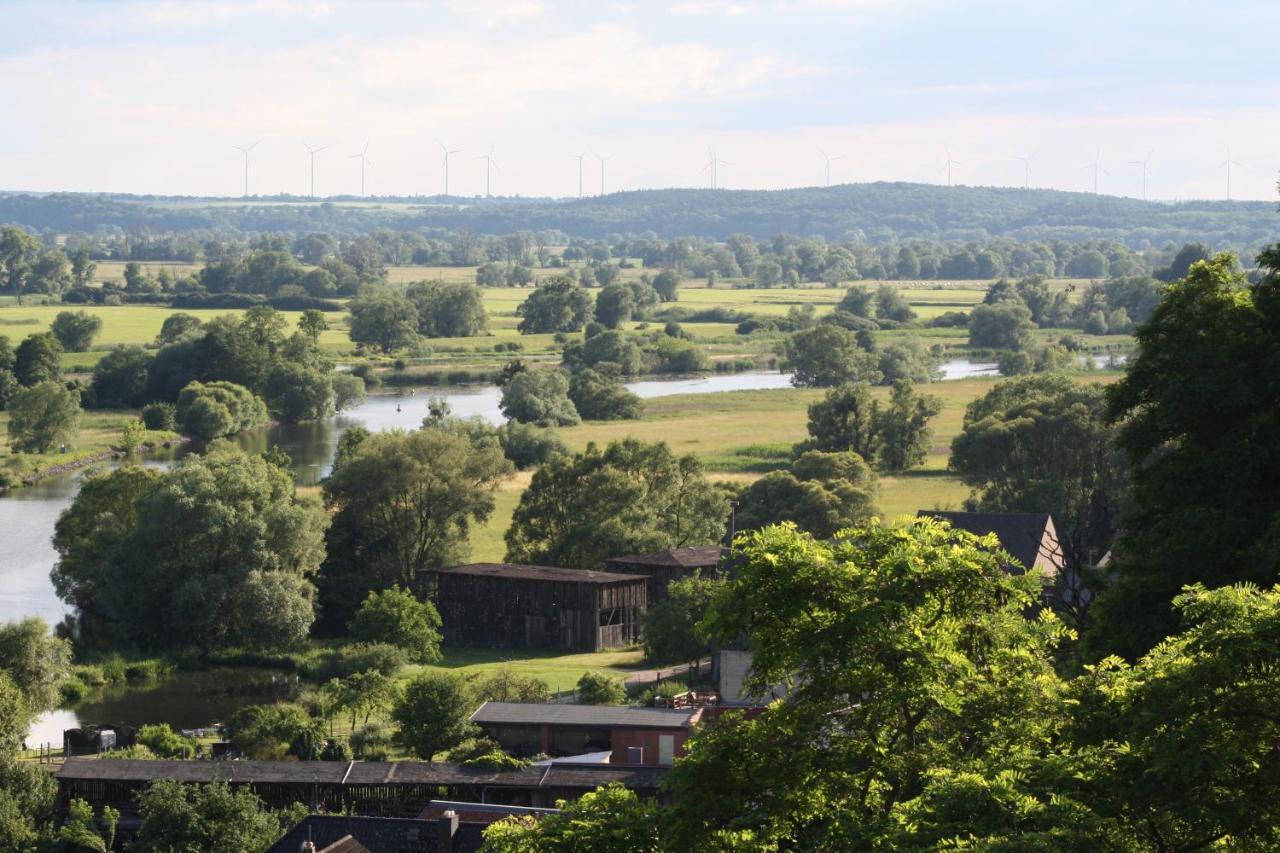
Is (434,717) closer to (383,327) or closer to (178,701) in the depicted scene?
(178,701)

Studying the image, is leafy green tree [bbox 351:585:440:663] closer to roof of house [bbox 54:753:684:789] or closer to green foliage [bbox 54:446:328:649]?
green foliage [bbox 54:446:328:649]

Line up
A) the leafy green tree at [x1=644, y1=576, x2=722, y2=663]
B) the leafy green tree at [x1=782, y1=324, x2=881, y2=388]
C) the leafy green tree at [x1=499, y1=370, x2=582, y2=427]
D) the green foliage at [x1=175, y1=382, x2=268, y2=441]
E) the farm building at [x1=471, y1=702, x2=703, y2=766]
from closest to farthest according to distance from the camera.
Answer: the farm building at [x1=471, y1=702, x2=703, y2=766] < the leafy green tree at [x1=644, y1=576, x2=722, y2=663] < the leafy green tree at [x1=499, y1=370, x2=582, y2=427] < the green foliage at [x1=175, y1=382, x2=268, y2=441] < the leafy green tree at [x1=782, y1=324, x2=881, y2=388]

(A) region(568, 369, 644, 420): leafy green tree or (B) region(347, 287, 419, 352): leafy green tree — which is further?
(B) region(347, 287, 419, 352): leafy green tree

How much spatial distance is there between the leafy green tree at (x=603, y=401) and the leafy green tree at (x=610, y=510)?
35.1m

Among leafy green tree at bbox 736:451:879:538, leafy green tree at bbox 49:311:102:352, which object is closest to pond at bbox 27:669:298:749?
leafy green tree at bbox 736:451:879:538

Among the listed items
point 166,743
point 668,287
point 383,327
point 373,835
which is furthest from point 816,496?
point 668,287

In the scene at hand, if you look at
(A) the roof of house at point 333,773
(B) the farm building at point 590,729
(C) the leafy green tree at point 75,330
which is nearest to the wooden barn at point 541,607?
(B) the farm building at point 590,729

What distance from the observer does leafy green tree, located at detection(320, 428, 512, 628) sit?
182ft

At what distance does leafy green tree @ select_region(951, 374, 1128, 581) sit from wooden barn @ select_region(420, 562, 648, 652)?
13.1 m

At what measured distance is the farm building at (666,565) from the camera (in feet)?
172

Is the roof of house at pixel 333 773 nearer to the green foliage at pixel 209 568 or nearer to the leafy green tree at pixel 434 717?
the leafy green tree at pixel 434 717

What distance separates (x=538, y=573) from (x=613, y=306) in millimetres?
98893

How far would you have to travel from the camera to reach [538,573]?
5231 centimetres

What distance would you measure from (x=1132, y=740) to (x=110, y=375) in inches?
3699
